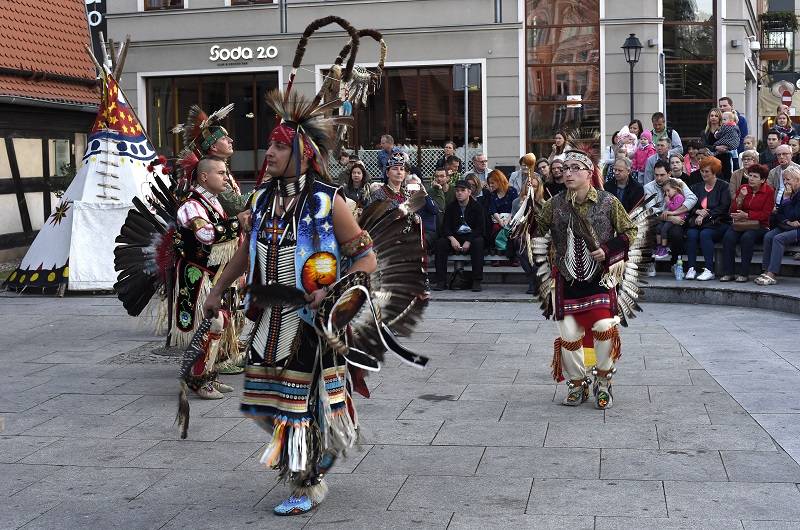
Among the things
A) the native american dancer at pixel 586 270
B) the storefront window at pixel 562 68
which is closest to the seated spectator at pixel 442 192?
the native american dancer at pixel 586 270

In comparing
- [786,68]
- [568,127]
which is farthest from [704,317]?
[786,68]

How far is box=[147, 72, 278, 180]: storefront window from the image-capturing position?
24.9 meters

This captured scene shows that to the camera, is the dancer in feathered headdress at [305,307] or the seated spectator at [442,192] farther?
the seated spectator at [442,192]

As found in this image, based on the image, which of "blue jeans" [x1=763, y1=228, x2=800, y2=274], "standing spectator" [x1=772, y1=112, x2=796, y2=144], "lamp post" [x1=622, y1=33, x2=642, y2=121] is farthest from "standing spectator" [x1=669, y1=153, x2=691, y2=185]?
"lamp post" [x1=622, y1=33, x2=642, y2=121]

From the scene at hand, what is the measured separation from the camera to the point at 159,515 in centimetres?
554

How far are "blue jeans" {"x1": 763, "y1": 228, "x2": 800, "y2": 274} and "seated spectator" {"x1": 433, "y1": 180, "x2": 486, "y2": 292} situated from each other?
353cm

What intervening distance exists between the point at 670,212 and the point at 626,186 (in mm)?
815

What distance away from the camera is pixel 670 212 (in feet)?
48.3

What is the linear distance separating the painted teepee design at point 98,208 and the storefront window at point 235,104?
9855 millimetres

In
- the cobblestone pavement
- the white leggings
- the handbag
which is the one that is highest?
the handbag

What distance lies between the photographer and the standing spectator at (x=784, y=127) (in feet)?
55.9

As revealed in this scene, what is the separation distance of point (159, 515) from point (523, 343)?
18.5ft

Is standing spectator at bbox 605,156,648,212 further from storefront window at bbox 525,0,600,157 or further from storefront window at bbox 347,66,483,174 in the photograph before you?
storefront window at bbox 347,66,483,174

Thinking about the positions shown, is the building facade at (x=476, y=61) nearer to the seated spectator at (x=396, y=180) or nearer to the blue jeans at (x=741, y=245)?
the blue jeans at (x=741, y=245)
